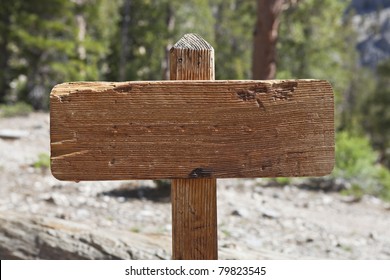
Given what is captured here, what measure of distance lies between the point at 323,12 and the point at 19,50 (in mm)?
10605

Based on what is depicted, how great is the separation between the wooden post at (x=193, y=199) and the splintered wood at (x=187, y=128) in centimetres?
9

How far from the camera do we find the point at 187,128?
214 cm

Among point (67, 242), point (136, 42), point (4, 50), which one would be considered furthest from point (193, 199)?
point (136, 42)

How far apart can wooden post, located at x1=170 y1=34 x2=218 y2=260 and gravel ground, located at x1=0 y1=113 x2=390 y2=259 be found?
89.5 inches

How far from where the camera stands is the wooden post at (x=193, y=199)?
7.31ft

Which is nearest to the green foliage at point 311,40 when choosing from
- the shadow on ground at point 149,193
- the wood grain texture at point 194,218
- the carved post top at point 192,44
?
the shadow on ground at point 149,193

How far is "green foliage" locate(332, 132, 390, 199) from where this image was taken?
9.48 metres

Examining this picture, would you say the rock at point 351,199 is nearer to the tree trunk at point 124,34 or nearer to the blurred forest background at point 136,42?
the blurred forest background at point 136,42

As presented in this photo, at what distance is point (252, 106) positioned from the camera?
2164 millimetres

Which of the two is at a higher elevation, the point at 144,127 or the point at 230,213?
the point at 144,127

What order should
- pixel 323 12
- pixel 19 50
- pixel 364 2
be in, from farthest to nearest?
pixel 364 2, pixel 323 12, pixel 19 50

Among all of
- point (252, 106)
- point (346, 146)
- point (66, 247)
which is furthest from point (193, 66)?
point (346, 146)

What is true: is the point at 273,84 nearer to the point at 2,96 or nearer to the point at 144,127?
the point at 144,127

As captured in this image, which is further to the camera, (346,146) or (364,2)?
(364,2)
